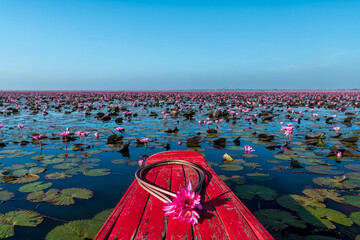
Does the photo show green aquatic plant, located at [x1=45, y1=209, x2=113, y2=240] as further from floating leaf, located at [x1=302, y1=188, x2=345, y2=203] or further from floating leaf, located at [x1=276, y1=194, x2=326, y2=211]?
floating leaf, located at [x1=302, y1=188, x2=345, y2=203]

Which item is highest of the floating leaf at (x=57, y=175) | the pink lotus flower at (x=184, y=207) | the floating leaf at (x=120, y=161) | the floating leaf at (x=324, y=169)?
the pink lotus flower at (x=184, y=207)

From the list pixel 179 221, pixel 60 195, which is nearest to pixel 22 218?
pixel 60 195

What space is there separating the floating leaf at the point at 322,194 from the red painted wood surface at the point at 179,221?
1553mm

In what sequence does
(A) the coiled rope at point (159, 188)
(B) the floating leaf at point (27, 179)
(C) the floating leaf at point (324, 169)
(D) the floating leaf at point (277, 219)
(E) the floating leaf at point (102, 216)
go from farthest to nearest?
(C) the floating leaf at point (324, 169)
(B) the floating leaf at point (27, 179)
(E) the floating leaf at point (102, 216)
(D) the floating leaf at point (277, 219)
(A) the coiled rope at point (159, 188)

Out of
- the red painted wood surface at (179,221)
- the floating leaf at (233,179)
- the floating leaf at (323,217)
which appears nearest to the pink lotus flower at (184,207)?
the red painted wood surface at (179,221)

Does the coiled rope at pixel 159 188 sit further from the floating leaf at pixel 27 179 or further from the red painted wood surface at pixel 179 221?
the floating leaf at pixel 27 179

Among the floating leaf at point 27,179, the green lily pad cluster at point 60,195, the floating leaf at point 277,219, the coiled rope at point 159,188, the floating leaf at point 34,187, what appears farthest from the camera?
the floating leaf at point 27,179

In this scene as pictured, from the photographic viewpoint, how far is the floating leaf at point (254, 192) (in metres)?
2.45

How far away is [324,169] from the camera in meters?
3.27

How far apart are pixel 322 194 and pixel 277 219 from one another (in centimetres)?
92

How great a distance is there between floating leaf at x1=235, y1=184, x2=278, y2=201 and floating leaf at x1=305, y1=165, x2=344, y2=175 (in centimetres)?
120

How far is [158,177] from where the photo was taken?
6.07ft

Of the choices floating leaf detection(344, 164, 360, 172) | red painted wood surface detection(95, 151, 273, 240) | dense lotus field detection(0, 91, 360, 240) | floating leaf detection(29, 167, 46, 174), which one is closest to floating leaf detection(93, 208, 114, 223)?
dense lotus field detection(0, 91, 360, 240)

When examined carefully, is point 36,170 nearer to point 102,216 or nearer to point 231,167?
point 102,216
